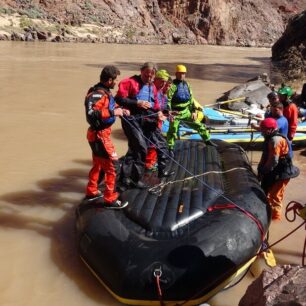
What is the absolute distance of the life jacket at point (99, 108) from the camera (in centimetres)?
430

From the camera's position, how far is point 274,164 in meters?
4.74

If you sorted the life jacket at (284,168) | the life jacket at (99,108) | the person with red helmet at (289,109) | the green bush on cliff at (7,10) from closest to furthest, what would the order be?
1. the life jacket at (99,108)
2. the life jacket at (284,168)
3. the person with red helmet at (289,109)
4. the green bush on cliff at (7,10)

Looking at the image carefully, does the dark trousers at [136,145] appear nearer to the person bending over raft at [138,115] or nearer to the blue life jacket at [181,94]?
the person bending over raft at [138,115]

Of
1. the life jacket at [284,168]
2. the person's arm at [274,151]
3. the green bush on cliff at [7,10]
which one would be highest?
the person's arm at [274,151]

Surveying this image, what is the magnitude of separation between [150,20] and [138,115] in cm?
4292

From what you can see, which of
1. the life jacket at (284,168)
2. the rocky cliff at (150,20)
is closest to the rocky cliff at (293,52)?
the life jacket at (284,168)

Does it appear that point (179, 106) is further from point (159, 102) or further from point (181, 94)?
point (159, 102)

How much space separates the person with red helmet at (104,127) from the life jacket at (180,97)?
1.70 m

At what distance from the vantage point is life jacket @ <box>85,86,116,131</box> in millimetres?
4305

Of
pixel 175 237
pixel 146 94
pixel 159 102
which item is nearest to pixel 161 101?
pixel 159 102

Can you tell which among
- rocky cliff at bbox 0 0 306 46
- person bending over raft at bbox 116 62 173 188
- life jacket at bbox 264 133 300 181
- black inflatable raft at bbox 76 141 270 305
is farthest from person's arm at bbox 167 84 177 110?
rocky cliff at bbox 0 0 306 46

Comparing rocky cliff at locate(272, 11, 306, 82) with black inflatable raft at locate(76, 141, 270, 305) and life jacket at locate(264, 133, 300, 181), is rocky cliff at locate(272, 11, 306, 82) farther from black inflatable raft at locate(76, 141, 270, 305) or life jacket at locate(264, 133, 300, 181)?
black inflatable raft at locate(76, 141, 270, 305)

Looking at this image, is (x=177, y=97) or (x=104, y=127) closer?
(x=104, y=127)

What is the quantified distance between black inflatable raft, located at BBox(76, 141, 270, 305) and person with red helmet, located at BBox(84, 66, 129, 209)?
15cm
